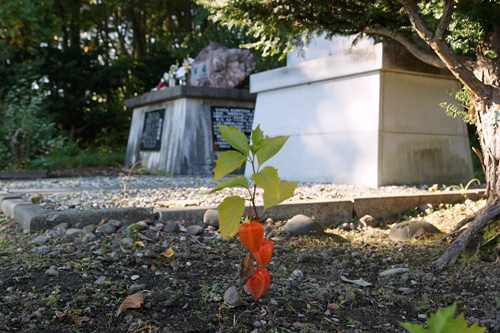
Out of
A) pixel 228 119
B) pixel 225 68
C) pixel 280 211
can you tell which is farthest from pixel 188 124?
pixel 280 211

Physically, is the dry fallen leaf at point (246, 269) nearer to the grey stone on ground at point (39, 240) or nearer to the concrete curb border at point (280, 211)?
the grey stone on ground at point (39, 240)

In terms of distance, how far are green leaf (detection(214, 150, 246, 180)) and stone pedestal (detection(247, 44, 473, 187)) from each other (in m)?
4.47

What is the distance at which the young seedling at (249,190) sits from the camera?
5.06 feet

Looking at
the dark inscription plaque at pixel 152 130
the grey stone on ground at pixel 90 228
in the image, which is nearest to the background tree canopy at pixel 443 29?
the grey stone on ground at pixel 90 228

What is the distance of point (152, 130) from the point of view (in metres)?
10.8

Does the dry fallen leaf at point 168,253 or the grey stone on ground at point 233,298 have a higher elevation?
the dry fallen leaf at point 168,253

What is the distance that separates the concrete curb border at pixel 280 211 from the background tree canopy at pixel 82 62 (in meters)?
7.57

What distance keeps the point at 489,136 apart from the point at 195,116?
22.9ft

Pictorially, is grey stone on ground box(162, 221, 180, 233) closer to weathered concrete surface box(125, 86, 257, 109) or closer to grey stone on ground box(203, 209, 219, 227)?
grey stone on ground box(203, 209, 219, 227)

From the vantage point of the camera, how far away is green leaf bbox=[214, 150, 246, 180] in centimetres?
153

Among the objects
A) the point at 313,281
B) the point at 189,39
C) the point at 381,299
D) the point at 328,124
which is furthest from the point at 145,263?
the point at 189,39

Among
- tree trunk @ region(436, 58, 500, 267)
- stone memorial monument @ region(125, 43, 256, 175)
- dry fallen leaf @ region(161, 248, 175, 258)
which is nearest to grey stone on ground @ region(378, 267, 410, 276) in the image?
tree trunk @ region(436, 58, 500, 267)

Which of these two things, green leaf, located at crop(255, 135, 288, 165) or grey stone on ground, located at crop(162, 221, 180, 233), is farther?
grey stone on ground, located at crop(162, 221, 180, 233)

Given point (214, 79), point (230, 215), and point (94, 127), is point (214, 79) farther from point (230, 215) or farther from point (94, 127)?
point (230, 215)
